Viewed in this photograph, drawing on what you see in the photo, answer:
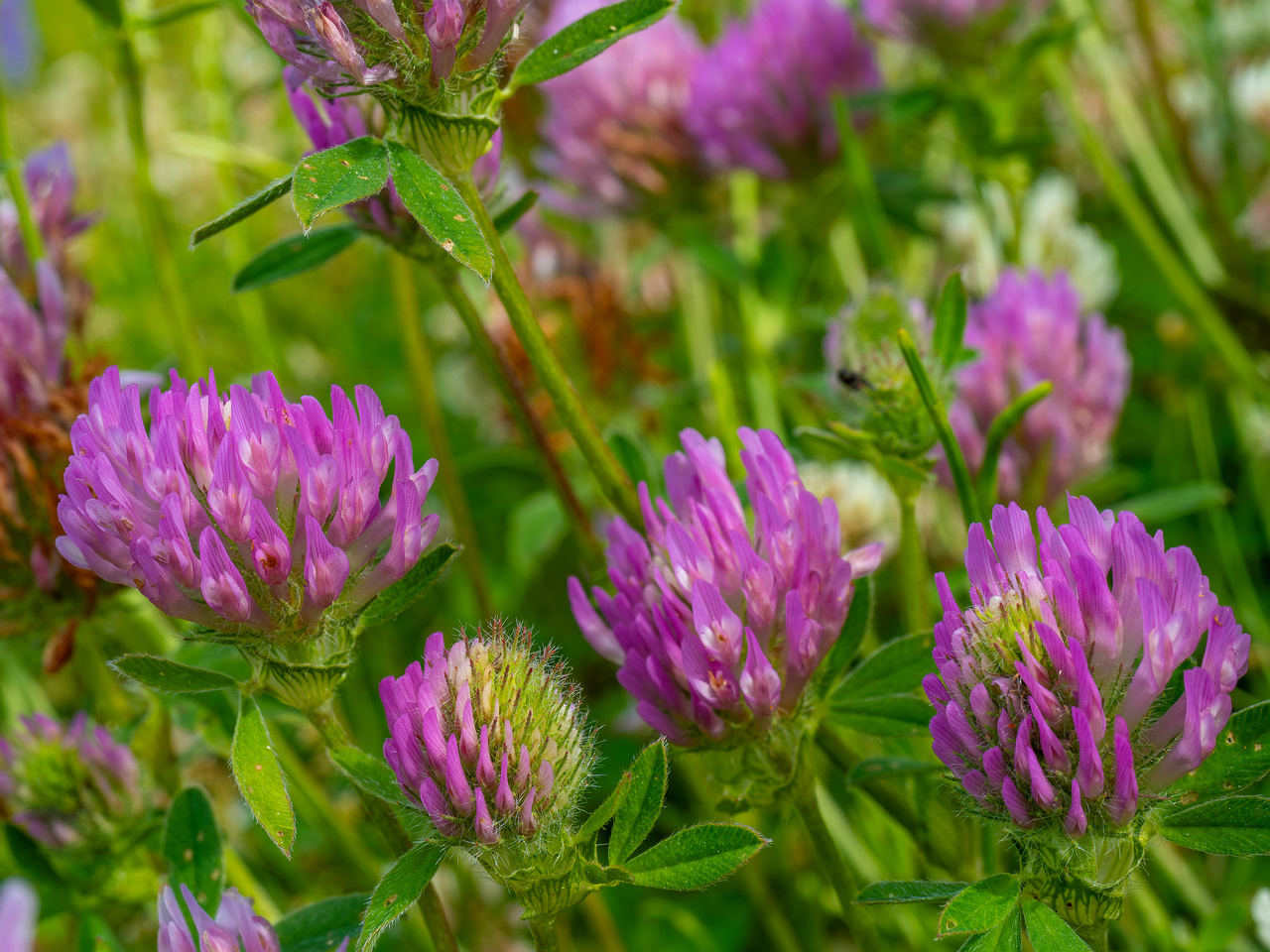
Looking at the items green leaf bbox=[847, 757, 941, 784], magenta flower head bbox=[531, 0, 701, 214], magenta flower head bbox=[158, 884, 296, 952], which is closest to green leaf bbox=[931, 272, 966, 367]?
green leaf bbox=[847, 757, 941, 784]

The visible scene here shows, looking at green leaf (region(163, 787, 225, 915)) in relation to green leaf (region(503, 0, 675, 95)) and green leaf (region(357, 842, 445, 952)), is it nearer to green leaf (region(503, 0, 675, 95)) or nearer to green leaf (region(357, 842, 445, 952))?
green leaf (region(357, 842, 445, 952))

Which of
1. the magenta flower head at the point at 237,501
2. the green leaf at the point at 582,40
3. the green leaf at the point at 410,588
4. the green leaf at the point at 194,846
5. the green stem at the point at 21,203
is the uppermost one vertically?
the green stem at the point at 21,203

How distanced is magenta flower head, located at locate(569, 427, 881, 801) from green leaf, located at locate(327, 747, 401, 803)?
0.51 feet

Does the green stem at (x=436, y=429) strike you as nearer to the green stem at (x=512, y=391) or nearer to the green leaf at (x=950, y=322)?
the green stem at (x=512, y=391)

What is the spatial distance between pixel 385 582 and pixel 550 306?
135cm

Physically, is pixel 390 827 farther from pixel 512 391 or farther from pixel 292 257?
pixel 292 257

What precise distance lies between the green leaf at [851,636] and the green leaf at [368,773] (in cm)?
30

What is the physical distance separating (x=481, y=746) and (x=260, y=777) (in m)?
0.15

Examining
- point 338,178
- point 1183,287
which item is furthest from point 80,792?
point 1183,287

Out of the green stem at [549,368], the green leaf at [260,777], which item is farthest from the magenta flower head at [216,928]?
the green stem at [549,368]

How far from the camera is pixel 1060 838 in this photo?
640 millimetres

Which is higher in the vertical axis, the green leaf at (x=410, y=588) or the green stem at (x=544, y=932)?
the green leaf at (x=410, y=588)

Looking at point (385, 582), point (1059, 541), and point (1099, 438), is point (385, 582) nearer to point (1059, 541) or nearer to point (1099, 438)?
point (1059, 541)

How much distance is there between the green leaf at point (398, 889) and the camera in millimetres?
624
